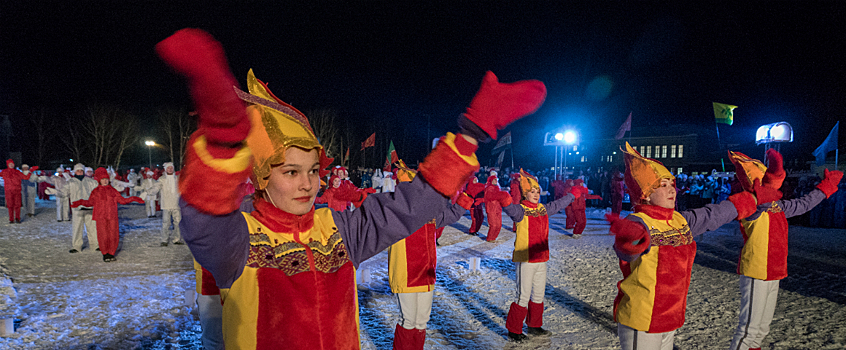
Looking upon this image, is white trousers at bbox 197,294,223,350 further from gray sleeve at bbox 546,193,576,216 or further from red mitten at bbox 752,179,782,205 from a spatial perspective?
red mitten at bbox 752,179,782,205

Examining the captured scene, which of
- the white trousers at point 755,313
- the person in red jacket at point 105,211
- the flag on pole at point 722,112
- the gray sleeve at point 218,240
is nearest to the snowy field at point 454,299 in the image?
the person in red jacket at point 105,211

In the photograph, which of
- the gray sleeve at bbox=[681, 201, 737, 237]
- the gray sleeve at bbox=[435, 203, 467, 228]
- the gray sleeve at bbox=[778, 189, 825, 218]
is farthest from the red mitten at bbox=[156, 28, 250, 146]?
the gray sleeve at bbox=[778, 189, 825, 218]

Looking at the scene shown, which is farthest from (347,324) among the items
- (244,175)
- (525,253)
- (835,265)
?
(835,265)

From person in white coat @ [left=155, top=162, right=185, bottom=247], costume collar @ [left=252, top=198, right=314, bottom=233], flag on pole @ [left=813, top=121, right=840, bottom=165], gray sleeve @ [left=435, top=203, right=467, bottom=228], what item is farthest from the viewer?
flag on pole @ [left=813, top=121, right=840, bottom=165]

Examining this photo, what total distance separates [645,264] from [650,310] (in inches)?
13.7

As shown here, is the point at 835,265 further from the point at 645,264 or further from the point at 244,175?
the point at 244,175

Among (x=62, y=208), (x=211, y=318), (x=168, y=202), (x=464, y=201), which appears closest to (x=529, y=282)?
(x=464, y=201)

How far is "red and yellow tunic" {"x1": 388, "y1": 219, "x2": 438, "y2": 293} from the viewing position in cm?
390

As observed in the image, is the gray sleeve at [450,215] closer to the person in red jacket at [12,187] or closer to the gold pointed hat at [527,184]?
the gold pointed hat at [527,184]

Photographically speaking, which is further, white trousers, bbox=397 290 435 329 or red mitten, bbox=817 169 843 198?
red mitten, bbox=817 169 843 198

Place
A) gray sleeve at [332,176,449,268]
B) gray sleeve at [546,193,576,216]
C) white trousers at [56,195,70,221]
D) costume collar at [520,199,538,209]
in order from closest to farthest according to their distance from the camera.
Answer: gray sleeve at [332,176,449,268] → costume collar at [520,199,538,209] → gray sleeve at [546,193,576,216] → white trousers at [56,195,70,221]

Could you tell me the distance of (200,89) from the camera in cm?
103

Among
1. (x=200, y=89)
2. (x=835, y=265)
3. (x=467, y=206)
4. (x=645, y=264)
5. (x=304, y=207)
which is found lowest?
(x=835, y=265)

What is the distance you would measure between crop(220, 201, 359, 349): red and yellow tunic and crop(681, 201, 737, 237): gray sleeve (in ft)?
10.4
